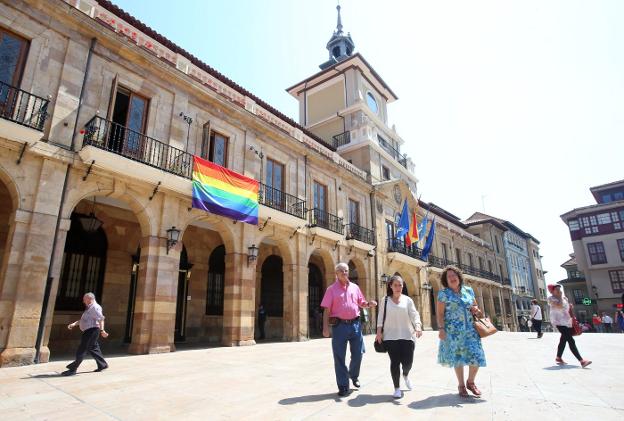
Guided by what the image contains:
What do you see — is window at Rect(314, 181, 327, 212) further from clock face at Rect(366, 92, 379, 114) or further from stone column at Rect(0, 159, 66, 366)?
stone column at Rect(0, 159, 66, 366)

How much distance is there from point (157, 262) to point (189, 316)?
428 centimetres

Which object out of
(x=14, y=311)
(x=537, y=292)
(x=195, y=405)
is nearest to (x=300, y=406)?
(x=195, y=405)

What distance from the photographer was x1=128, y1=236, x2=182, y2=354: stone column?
8984mm

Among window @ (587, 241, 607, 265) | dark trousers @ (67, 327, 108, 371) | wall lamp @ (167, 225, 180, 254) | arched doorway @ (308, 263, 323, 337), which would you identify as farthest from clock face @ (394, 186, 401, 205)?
window @ (587, 241, 607, 265)

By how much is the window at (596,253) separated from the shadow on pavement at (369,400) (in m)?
45.4

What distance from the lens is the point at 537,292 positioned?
47.3m

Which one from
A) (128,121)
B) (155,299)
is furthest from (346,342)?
(128,121)

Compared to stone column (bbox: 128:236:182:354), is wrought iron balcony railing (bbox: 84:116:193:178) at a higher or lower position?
higher

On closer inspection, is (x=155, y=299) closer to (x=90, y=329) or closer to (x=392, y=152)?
(x=90, y=329)

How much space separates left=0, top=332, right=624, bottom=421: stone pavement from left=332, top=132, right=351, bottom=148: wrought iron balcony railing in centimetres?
1717

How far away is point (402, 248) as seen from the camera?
21.1 metres

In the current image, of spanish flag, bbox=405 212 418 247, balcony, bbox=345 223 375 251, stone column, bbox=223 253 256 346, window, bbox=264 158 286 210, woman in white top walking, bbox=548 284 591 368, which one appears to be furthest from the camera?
spanish flag, bbox=405 212 418 247

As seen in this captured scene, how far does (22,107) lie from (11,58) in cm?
123

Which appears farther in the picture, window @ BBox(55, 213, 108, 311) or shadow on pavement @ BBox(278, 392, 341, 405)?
window @ BBox(55, 213, 108, 311)
